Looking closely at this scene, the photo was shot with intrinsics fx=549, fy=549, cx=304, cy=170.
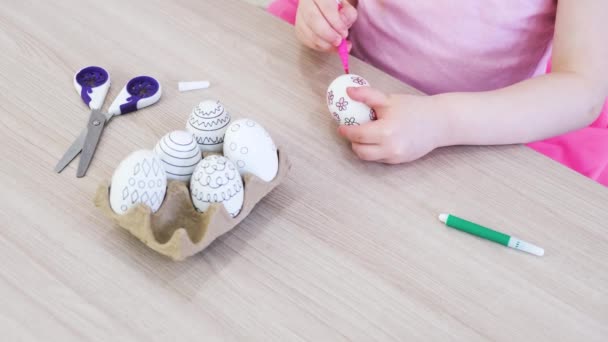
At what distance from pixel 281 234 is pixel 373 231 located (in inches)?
3.3

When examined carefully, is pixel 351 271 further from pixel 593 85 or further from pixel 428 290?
pixel 593 85

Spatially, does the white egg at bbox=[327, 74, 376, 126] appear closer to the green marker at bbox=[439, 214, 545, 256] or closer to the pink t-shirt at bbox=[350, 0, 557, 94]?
the green marker at bbox=[439, 214, 545, 256]

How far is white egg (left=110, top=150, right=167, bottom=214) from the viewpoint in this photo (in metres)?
0.45

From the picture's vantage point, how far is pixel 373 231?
50 cm

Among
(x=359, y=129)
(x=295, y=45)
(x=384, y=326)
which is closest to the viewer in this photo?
(x=384, y=326)

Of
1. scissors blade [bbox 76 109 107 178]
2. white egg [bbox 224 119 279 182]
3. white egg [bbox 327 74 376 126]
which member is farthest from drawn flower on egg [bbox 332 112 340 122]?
scissors blade [bbox 76 109 107 178]

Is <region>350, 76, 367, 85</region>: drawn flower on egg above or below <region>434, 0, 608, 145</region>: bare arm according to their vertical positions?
below

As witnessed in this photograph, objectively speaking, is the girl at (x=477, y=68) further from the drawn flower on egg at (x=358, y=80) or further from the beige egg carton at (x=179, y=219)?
the beige egg carton at (x=179, y=219)

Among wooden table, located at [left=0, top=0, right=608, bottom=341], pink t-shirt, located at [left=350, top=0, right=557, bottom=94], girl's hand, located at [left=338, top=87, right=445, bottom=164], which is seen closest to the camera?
wooden table, located at [left=0, top=0, right=608, bottom=341]

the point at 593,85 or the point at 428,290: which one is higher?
the point at 593,85

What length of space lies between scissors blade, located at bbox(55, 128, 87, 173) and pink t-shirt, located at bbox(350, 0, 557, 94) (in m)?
0.46

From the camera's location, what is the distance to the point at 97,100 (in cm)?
57

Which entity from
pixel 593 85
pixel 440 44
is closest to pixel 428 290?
pixel 593 85

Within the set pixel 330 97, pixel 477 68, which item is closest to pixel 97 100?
pixel 330 97
